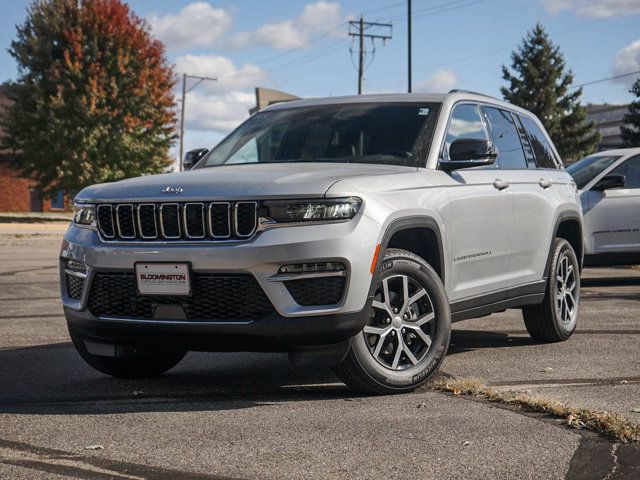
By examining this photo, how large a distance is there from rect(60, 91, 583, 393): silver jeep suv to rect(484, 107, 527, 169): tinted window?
0.26 metres

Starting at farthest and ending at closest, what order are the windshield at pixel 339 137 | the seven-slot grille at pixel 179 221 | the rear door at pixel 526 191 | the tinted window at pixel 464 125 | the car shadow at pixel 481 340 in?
the car shadow at pixel 481 340
the rear door at pixel 526 191
the tinted window at pixel 464 125
the windshield at pixel 339 137
the seven-slot grille at pixel 179 221

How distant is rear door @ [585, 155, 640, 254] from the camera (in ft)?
40.8

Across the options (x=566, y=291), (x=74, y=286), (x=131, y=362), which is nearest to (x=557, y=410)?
(x=131, y=362)

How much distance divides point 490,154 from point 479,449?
265 cm

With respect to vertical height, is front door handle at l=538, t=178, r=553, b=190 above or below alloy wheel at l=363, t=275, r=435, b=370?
above

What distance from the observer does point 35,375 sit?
653 centimetres

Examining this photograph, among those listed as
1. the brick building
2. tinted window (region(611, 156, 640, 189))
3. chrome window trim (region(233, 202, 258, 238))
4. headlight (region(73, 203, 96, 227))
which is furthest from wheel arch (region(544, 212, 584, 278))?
the brick building

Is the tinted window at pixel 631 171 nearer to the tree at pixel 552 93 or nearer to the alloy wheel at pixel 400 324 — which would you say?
the alloy wheel at pixel 400 324

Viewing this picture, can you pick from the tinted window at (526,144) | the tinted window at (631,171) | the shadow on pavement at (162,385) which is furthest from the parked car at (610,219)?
the shadow on pavement at (162,385)

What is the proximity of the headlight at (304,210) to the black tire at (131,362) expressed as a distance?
1423 mm

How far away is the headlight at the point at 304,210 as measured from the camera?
5348mm

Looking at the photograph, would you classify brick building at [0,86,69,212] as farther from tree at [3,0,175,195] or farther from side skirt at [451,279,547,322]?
side skirt at [451,279,547,322]

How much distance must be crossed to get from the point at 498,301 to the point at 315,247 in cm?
231

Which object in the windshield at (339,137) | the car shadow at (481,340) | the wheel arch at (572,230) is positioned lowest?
the car shadow at (481,340)
